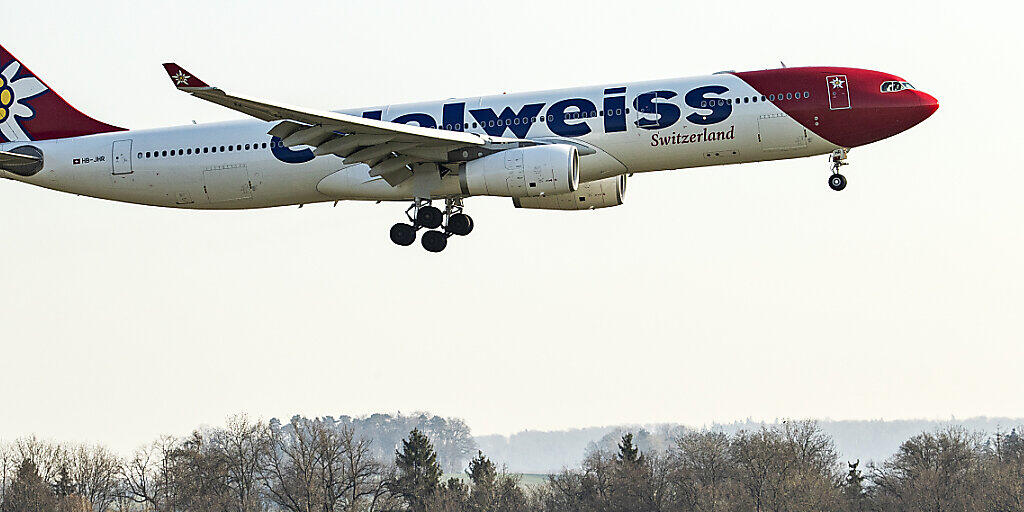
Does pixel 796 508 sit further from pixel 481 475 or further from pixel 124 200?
pixel 124 200

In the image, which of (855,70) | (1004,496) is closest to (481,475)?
(1004,496)

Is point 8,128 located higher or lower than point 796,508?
higher

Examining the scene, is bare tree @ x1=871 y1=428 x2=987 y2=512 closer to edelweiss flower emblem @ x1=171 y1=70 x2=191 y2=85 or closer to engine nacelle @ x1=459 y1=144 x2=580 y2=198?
engine nacelle @ x1=459 y1=144 x2=580 y2=198

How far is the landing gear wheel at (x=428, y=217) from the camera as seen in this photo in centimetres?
4556

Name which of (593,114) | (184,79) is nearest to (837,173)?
(593,114)

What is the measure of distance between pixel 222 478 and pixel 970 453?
185ft

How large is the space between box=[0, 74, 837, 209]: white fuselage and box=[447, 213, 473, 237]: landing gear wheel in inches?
102

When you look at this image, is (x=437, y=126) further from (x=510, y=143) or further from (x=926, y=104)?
(x=926, y=104)

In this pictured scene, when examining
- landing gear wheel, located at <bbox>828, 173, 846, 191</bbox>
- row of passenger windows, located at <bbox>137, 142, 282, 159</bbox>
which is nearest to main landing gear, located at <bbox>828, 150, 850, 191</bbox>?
landing gear wheel, located at <bbox>828, 173, 846, 191</bbox>

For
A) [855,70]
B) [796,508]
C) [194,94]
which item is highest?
[855,70]

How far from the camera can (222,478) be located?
4269 inches

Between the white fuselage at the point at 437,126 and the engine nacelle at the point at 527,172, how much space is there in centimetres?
118

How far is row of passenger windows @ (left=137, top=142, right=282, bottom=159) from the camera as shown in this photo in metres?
46.3

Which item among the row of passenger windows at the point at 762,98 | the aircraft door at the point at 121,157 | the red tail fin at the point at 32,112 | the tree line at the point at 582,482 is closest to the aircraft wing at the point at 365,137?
the row of passenger windows at the point at 762,98
